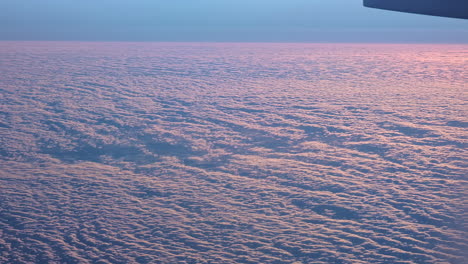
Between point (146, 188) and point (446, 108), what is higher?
point (446, 108)

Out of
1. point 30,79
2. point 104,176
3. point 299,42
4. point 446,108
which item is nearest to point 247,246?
point 104,176

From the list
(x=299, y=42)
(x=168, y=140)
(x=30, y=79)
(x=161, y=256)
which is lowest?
(x=161, y=256)

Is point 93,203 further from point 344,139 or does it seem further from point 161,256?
point 344,139

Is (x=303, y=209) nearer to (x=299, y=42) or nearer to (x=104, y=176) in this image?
(x=104, y=176)

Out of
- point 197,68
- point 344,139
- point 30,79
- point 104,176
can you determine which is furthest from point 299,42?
point 104,176

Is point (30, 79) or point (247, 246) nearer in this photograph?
point (247, 246)

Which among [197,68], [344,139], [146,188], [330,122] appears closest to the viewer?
[146,188]

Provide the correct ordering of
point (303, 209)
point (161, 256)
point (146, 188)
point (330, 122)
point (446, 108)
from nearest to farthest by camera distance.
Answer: point (161, 256) → point (303, 209) → point (146, 188) → point (330, 122) → point (446, 108)
